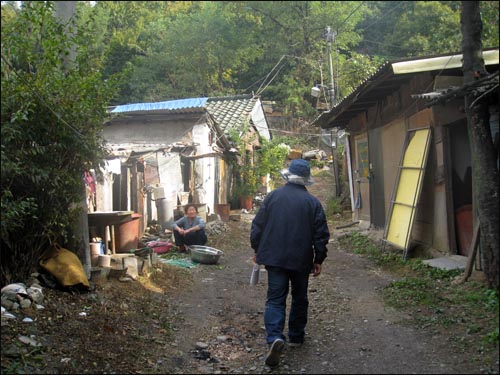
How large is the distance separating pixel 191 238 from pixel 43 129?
4948 millimetres

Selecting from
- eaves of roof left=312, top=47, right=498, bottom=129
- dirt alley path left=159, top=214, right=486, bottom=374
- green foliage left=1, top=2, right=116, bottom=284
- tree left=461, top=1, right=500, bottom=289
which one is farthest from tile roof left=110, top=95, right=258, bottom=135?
tree left=461, top=1, right=500, bottom=289

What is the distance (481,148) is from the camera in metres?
5.13

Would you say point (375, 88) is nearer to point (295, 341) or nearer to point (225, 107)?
point (295, 341)

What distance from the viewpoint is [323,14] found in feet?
73.4

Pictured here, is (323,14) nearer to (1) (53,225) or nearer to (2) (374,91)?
(2) (374,91)

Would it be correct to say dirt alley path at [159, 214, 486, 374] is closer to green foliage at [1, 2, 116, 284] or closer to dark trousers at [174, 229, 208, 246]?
green foliage at [1, 2, 116, 284]

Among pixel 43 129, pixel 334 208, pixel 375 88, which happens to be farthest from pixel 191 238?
pixel 334 208

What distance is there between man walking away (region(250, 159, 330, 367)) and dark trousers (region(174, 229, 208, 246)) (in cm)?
549

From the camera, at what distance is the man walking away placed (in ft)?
13.8

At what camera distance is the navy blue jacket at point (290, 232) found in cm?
423

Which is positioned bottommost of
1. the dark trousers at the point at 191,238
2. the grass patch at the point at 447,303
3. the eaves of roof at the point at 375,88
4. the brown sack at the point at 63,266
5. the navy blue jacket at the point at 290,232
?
the grass patch at the point at 447,303

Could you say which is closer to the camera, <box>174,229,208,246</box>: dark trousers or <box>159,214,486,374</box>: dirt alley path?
<box>159,214,486,374</box>: dirt alley path

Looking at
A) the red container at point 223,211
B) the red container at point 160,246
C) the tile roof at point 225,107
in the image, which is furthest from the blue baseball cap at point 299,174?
the tile roof at point 225,107

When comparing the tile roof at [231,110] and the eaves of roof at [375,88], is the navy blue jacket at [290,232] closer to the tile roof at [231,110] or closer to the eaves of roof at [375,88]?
the eaves of roof at [375,88]
